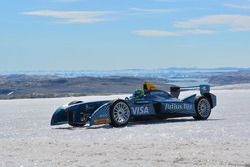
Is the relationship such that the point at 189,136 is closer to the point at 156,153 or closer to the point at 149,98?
the point at 156,153

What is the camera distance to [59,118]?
23422 millimetres

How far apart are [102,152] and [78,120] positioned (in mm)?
9031

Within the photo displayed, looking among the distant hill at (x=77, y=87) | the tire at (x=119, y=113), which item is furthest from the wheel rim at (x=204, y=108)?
the distant hill at (x=77, y=87)

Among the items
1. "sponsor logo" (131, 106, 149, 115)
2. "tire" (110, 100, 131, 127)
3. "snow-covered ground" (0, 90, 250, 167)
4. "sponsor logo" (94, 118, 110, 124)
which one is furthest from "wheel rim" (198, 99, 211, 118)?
"sponsor logo" (94, 118, 110, 124)

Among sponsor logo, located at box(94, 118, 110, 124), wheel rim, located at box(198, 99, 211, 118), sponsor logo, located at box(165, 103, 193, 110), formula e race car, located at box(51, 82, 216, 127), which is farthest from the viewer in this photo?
wheel rim, located at box(198, 99, 211, 118)

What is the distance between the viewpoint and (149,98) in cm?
2480

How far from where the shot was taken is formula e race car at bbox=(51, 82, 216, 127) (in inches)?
888

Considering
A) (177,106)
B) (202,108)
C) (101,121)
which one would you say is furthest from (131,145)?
(202,108)

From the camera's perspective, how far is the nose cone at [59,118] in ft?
76.4

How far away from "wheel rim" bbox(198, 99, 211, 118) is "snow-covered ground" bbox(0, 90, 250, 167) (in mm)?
2607

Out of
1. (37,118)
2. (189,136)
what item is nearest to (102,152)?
(189,136)

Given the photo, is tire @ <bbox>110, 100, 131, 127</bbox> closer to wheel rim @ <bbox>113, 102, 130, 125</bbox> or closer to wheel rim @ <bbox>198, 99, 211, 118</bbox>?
wheel rim @ <bbox>113, 102, 130, 125</bbox>

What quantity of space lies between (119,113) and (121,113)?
0.09m

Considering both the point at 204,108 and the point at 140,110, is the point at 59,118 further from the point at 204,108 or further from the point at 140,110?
the point at 204,108
